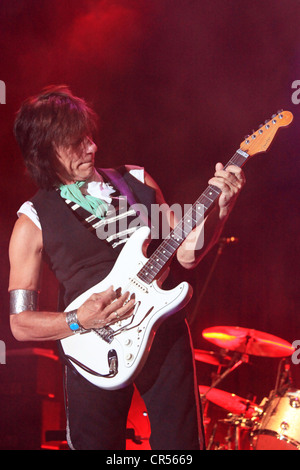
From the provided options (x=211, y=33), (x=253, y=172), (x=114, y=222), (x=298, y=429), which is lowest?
(x=298, y=429)

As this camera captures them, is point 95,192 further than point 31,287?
Yes

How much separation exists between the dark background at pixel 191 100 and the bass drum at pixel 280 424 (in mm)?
1170

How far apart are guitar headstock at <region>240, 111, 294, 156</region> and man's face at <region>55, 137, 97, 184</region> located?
0.68 m

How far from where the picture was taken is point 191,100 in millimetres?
4473

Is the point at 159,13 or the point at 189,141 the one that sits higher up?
the point at 159,13

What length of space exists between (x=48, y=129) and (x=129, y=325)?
961 millimetres

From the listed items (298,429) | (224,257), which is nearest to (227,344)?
(298,429)

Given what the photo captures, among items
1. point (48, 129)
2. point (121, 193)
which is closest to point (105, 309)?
point (121, 193)

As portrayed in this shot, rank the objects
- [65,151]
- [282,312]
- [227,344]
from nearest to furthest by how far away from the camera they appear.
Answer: [65,151] → [227,344] → [282,312]

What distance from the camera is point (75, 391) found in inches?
79.9

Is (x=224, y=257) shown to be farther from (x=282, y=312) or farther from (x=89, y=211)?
(x=89, y=211)

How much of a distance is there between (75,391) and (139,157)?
3.05 metres

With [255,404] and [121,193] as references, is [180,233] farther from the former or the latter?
[255,404]

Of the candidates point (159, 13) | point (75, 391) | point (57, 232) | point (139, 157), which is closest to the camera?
point (75, 391)
